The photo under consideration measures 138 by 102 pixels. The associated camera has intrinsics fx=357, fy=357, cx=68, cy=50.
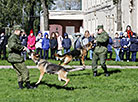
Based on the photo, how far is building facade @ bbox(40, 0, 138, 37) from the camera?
36.1 meters

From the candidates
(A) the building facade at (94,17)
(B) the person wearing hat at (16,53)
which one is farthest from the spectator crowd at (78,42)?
(A) the building facade at (94,17)

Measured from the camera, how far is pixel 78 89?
10.9m

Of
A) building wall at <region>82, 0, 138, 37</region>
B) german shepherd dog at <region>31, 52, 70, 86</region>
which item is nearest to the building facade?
building wall at <region>82, 0, 138, 37</region>

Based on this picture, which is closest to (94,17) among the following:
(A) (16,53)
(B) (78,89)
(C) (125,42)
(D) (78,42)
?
(C) (125,42)

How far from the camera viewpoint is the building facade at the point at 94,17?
36062 mm

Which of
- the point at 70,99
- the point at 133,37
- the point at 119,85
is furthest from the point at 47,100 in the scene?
the point at 133,37

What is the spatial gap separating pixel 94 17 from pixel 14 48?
4103cm

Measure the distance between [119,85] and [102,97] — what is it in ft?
7.34

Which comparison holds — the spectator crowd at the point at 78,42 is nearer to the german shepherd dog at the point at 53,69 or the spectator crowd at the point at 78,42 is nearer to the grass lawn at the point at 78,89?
the grass lawn at the point at 78,89

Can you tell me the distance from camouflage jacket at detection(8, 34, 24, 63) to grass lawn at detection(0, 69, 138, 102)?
0.95 meters

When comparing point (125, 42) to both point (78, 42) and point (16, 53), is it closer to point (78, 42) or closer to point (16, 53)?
point (78, 42)

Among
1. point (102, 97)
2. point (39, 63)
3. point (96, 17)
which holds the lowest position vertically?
point (102, 97)

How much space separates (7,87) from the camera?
37.1 ft

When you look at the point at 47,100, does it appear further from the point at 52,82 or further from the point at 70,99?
the point at 52,82
